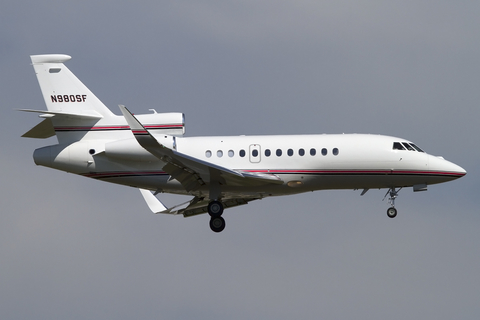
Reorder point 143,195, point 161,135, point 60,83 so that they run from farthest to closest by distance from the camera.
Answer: point 143,195, point 60,83, point 161,135

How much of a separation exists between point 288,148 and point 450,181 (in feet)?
22.9

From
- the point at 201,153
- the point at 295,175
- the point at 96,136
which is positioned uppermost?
the point at 96,136

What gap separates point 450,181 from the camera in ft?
105

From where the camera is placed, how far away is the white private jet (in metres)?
31.0

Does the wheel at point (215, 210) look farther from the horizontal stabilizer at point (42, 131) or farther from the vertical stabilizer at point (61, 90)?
the horizontal stabilizer at point (42, 131)

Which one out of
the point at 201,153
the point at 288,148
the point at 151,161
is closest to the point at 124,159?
the point at 151,161

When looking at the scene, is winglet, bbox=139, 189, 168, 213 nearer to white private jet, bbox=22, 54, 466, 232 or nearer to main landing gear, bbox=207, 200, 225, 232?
white private jet, bbox=22, 54, 466, 232

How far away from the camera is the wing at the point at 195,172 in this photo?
94.3ft

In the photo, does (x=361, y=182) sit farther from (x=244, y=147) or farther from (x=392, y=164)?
(x=244, y=147)

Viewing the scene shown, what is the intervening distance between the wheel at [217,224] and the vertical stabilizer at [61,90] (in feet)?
21.4

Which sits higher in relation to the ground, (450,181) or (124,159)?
(124,159)

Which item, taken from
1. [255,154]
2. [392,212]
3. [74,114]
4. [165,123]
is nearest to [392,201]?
[392,212]

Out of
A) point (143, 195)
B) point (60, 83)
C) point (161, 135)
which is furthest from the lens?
point (143, 195)

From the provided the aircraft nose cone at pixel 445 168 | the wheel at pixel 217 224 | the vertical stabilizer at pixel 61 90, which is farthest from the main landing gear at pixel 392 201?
the vertical stabilizer at pixel 61 90
